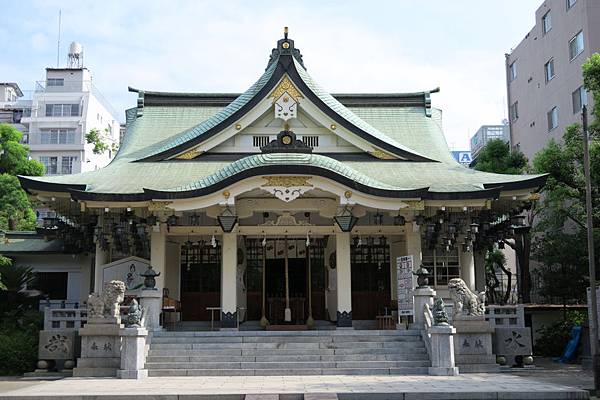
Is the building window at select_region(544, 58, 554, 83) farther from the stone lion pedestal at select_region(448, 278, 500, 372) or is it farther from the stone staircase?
the stone staircase

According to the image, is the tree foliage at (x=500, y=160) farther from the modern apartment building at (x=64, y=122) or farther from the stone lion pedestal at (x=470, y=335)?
the modern apartment building at (x=64, y=122)

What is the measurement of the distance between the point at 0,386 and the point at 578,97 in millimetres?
28874

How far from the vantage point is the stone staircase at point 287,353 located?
646 inches

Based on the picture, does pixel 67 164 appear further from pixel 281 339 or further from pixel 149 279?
pixel 281 339

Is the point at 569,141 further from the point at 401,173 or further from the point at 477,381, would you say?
the point at 477,381

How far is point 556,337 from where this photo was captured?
22.8m

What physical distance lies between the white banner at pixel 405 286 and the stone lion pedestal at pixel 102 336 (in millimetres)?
7744

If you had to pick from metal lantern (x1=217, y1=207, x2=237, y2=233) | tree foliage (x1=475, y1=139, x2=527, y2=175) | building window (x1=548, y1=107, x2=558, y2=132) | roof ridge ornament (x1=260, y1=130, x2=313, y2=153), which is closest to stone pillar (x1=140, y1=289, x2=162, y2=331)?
metal lantern (x1=217, y1=207, x2=237, y2=233)

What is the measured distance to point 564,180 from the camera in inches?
973

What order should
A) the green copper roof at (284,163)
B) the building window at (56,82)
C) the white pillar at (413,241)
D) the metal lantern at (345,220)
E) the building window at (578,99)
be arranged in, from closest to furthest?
the green copper roof at (284,163) < the metal lantern at (345,220) < the white pillar at (413,241) < the building window at (578,99) < the building window at (56,82)

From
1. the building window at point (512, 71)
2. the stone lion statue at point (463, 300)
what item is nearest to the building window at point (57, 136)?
the building window at point (512, 71)

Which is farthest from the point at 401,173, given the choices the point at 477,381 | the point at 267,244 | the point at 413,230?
the point at 477,381

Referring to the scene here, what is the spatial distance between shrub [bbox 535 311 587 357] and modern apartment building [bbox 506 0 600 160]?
13.2 m

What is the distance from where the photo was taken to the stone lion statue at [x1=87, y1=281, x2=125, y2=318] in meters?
17.3
